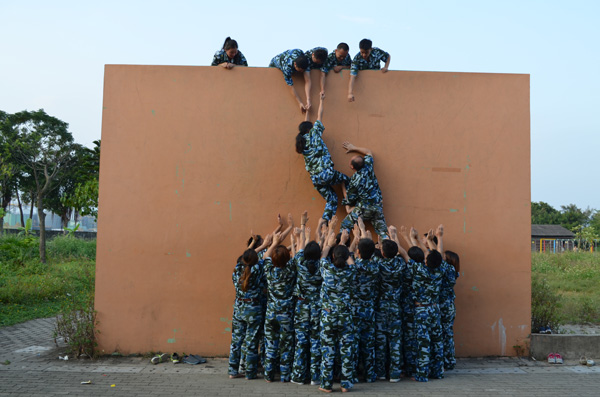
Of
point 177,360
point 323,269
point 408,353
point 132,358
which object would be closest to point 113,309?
point 132,358

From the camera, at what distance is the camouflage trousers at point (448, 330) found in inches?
240

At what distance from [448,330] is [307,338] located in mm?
2011

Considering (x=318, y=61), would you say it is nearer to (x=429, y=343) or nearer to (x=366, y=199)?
(x=366, y=199)

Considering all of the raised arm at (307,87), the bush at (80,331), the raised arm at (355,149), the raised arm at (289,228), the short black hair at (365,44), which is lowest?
the bush at (80,331)

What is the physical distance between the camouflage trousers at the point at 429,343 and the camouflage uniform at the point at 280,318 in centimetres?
156

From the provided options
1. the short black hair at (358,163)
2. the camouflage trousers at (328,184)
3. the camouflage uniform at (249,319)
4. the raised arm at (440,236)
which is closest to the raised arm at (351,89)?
the short black hair at (358,163)

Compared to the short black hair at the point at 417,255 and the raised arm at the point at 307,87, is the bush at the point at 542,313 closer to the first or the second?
the short black hair at the point at 417,255

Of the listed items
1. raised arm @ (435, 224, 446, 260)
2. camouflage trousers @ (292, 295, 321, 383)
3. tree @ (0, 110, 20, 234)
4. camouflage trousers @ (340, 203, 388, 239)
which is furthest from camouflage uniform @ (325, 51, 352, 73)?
tree @ (0, 110, 20, 234)

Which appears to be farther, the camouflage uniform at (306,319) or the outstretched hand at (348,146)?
the outstretched hand at (348,146)

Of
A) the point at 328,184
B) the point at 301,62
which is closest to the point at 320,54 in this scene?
the point at 301,62

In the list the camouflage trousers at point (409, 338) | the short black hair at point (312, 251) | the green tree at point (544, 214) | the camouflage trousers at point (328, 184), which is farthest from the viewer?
the green tree at point (544, 214)

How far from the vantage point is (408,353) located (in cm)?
579

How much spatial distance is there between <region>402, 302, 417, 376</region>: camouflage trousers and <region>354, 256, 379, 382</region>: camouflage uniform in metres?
0.47

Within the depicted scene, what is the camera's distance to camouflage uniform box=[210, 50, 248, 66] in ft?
23.5
